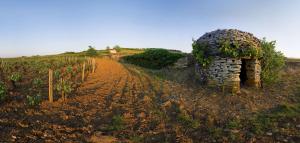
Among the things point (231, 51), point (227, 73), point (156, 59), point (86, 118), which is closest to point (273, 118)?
point (227, 73)

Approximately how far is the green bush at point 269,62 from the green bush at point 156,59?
11802mm

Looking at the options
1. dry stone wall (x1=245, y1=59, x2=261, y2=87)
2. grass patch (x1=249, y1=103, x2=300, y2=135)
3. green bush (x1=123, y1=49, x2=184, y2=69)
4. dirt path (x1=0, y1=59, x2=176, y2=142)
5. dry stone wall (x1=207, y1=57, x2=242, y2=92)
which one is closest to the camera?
dirt path (x1=0, y1=59, x2=176, y2=142)

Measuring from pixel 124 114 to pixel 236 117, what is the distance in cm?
448

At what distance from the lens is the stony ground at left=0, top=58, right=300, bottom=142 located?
952 cm

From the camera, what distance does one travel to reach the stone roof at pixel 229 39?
58.5ft

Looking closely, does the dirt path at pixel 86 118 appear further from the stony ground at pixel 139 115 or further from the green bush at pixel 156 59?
the green bush at pixel 156 59

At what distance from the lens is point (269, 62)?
18.9 metres

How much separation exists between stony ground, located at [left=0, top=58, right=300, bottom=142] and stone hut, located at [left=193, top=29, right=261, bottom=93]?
0.92 meters

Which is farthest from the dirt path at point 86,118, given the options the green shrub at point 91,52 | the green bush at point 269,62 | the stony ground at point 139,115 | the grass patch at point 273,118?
the green shrub at point 91,52

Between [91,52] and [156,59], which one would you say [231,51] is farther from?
[91,52]

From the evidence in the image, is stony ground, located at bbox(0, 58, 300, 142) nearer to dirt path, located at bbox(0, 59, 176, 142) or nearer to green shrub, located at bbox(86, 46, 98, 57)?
dirt path, located at bbox(0, 59, 176, 142)

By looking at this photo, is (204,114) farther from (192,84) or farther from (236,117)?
(192,84)

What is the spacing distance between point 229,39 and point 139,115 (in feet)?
27.5

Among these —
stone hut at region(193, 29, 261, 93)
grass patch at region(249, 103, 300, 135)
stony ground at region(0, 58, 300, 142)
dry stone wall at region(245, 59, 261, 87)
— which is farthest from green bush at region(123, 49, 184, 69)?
grass patch at region(249, 103, 300, 135)
